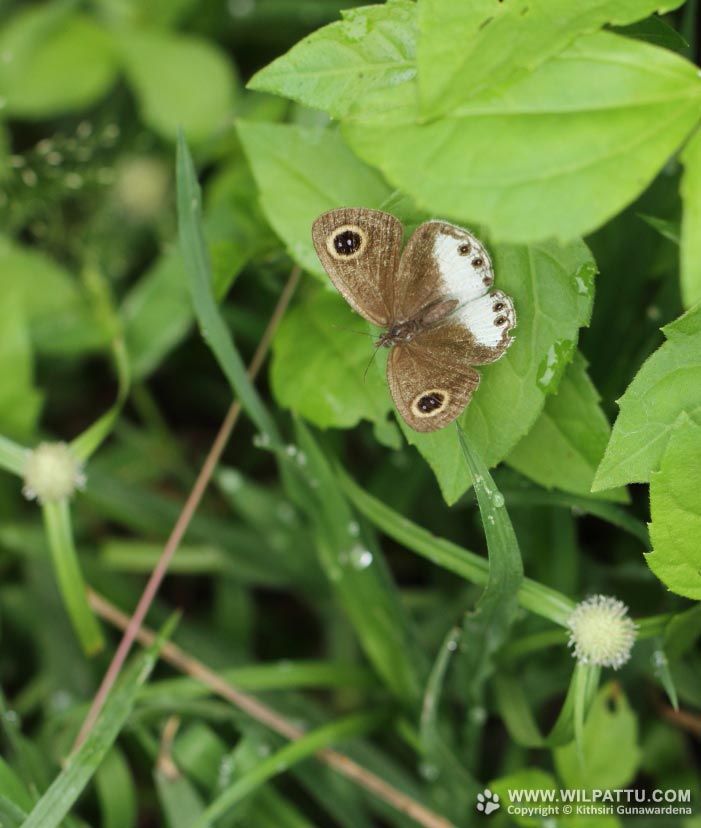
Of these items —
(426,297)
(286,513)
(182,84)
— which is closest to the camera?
(426,297)

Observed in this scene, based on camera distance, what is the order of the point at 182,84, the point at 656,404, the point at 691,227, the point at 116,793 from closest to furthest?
the point at 691,227
the point at 656,404
the point at 116,793
the point at 182,84

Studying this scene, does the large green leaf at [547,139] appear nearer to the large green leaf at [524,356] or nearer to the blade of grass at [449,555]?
the large green leaf at [524,356]

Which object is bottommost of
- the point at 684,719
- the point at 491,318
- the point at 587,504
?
the point at 684,719

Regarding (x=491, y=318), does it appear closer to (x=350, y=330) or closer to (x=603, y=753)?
(x=350, y=330)

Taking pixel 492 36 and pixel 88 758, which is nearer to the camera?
pixel 492 36

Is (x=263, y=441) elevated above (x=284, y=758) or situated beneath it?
elevated above

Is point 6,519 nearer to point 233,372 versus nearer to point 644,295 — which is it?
point 233,372

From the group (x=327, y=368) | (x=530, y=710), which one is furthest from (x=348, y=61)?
(x=530, y=710)

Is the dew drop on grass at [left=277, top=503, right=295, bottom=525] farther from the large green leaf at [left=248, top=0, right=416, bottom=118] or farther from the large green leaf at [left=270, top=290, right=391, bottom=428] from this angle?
the large green leaf at [left=248, top=0, right=416, bottom=118]
